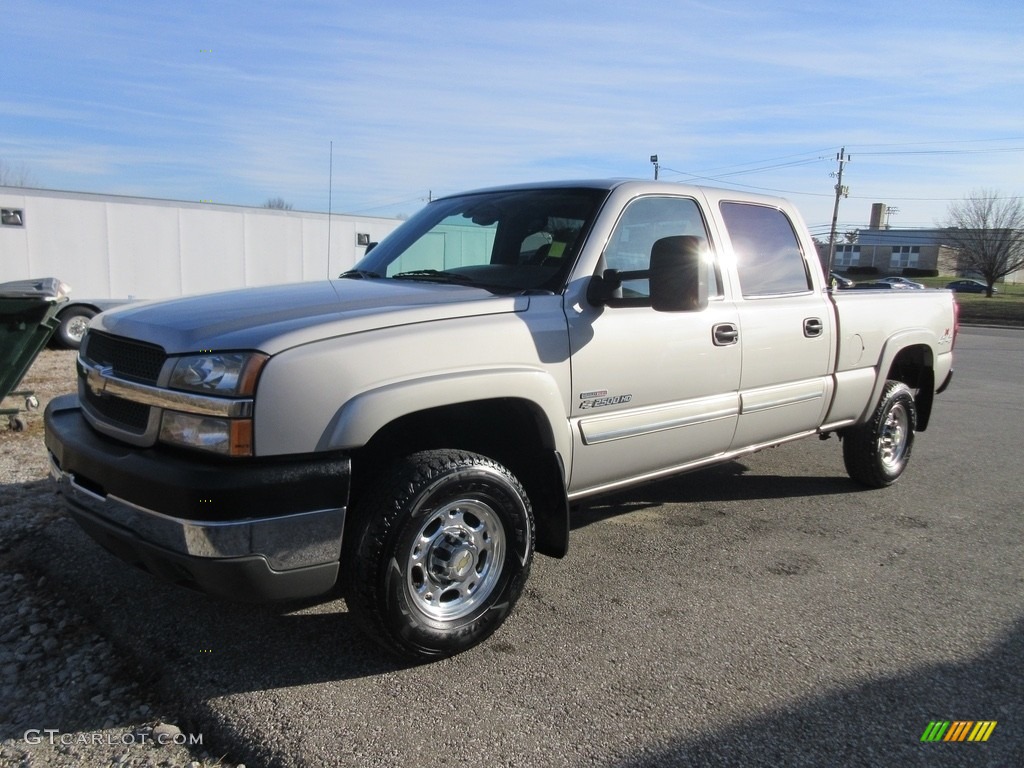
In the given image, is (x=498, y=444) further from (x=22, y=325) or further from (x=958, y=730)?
(x=22, y=325)

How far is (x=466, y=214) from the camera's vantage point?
171 inches

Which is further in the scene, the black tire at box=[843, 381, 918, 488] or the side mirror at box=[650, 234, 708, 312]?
the black tire at box=[843, 381, 918, 488]

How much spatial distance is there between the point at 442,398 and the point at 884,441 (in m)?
4.17

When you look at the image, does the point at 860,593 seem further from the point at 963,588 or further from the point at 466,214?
the point at 466,214

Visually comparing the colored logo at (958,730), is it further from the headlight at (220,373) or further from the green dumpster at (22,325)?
the green dumpster at (22,325)

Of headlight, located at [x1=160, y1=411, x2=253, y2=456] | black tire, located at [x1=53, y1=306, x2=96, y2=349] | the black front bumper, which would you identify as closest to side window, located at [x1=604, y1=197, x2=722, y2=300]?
the black front bumper

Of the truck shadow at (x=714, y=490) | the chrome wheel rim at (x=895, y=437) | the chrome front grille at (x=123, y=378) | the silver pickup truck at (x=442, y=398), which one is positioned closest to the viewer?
the silver pickup truck at (x=442, y=398)

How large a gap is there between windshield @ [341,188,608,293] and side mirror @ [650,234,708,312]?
→ 0.41 metres

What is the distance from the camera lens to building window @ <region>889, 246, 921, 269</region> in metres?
87.8

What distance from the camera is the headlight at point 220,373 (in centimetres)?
256

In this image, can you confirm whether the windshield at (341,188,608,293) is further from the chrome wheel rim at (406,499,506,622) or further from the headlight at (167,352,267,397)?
the headlight at (167,352,267,397)

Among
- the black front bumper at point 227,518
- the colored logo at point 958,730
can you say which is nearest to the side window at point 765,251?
the colored logo at point 958,730

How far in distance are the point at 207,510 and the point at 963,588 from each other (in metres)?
3.63

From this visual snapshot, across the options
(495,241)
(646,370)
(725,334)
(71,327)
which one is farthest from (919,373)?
(71,327)
